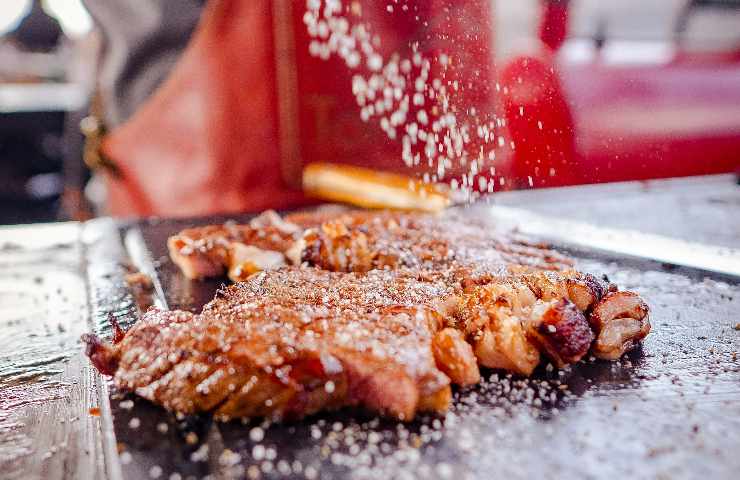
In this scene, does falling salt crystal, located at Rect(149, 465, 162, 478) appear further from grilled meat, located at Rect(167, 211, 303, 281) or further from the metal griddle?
grilled meat, located at Rect(167, 211, 303, 281)

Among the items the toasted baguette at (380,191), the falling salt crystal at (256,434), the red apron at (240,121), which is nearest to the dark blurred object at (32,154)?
the red apron at (240,121)

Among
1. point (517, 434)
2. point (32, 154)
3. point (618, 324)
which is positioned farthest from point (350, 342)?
point (32, 154)

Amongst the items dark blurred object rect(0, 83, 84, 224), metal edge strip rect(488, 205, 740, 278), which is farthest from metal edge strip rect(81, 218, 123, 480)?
dark blurred object rect(0, 83, 84, 224)

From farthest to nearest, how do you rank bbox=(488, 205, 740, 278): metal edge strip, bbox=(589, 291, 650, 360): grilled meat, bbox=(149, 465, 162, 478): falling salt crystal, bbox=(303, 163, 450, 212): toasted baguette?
1. bbox=(303, 163, 450, 212): toasted baguette
2. bbox=(488, 205, 740, 278): metal edge strip
3. bbox=(589, 291, 650, 360): grilled meat
4. bbox=(149, 465, 162, 478): falling salt crystal

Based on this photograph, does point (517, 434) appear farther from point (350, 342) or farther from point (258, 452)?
point (258, 452)

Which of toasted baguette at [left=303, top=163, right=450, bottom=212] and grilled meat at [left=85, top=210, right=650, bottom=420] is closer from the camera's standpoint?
grilled meat at [left=85, top=210, right=650, bottom=420]

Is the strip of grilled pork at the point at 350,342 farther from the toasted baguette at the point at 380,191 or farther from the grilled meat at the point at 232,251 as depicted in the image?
the toasted baguette at the point at 380,191
